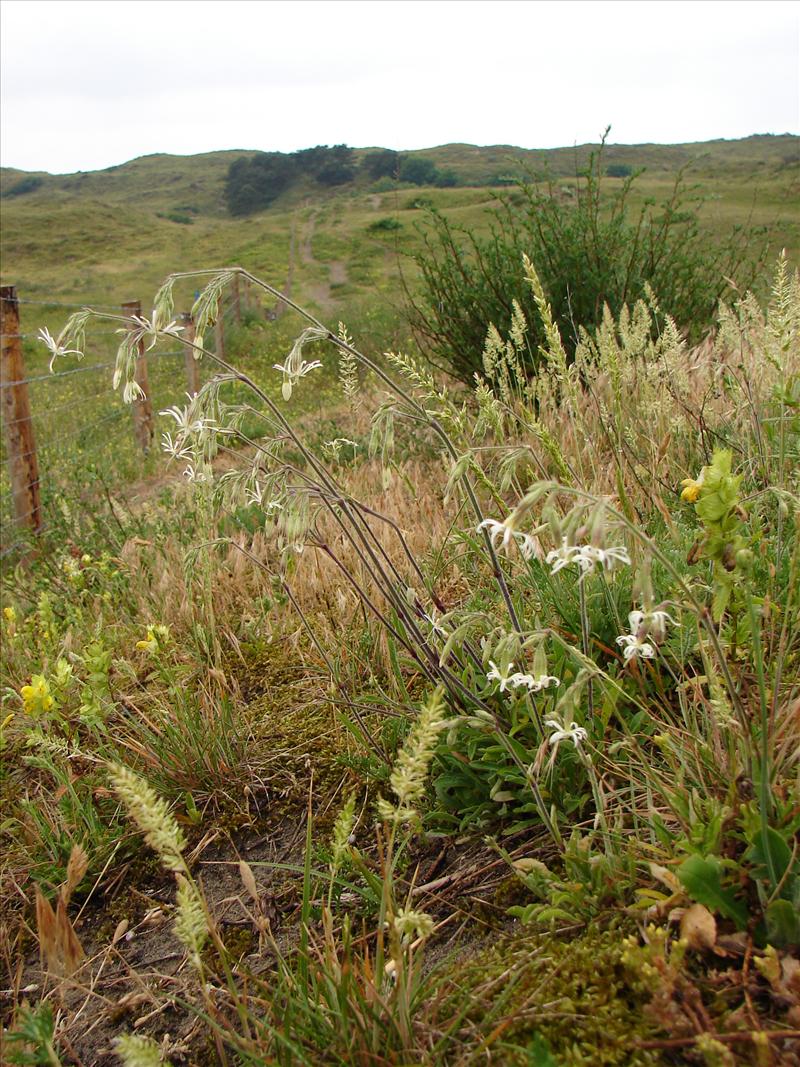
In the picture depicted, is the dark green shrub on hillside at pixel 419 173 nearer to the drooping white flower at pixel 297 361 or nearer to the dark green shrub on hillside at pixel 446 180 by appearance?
the dark green shrub on hillside at pixel 446 180

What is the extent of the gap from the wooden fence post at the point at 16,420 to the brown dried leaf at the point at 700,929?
6.31 metres

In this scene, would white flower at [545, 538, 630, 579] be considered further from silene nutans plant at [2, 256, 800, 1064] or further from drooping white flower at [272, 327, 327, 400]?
drooping white flower at [272, 327, 327, 400]

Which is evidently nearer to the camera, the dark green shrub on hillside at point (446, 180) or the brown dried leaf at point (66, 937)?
the brown dried leaf at point (66, 937)

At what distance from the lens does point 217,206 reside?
271 feet

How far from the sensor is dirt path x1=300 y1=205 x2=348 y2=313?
93.1 ft

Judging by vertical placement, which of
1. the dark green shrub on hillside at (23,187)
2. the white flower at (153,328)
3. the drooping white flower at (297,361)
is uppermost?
the dark green shrub on hillside at (23,187)

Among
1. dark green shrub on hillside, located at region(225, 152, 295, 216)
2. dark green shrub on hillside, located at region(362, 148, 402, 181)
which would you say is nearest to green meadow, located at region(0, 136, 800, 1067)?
dark green shrub on hillside, located at region(362, 148, 402, 181)

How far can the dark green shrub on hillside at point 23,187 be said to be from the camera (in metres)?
96.1

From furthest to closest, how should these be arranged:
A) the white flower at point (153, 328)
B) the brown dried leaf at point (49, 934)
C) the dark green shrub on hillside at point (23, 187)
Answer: the dark green shrub on hillside at point (23, 187) → the white flower at point (153, 328) → the brown dried leaf at point (49, 934)

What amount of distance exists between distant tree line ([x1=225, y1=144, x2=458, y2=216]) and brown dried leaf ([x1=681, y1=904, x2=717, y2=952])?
75.0 m

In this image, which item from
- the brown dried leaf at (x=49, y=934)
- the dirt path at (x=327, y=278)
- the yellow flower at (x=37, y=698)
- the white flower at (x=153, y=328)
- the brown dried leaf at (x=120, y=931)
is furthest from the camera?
the dirt path at (x=327, y=278)

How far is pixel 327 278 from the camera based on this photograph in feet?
110

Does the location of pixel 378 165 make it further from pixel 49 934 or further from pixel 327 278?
pixel 49 934

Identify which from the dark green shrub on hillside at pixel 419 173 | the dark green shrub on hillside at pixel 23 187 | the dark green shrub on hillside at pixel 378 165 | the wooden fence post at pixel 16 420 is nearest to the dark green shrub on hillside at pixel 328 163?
the dark green shrub on hillside at pixel 378 165
